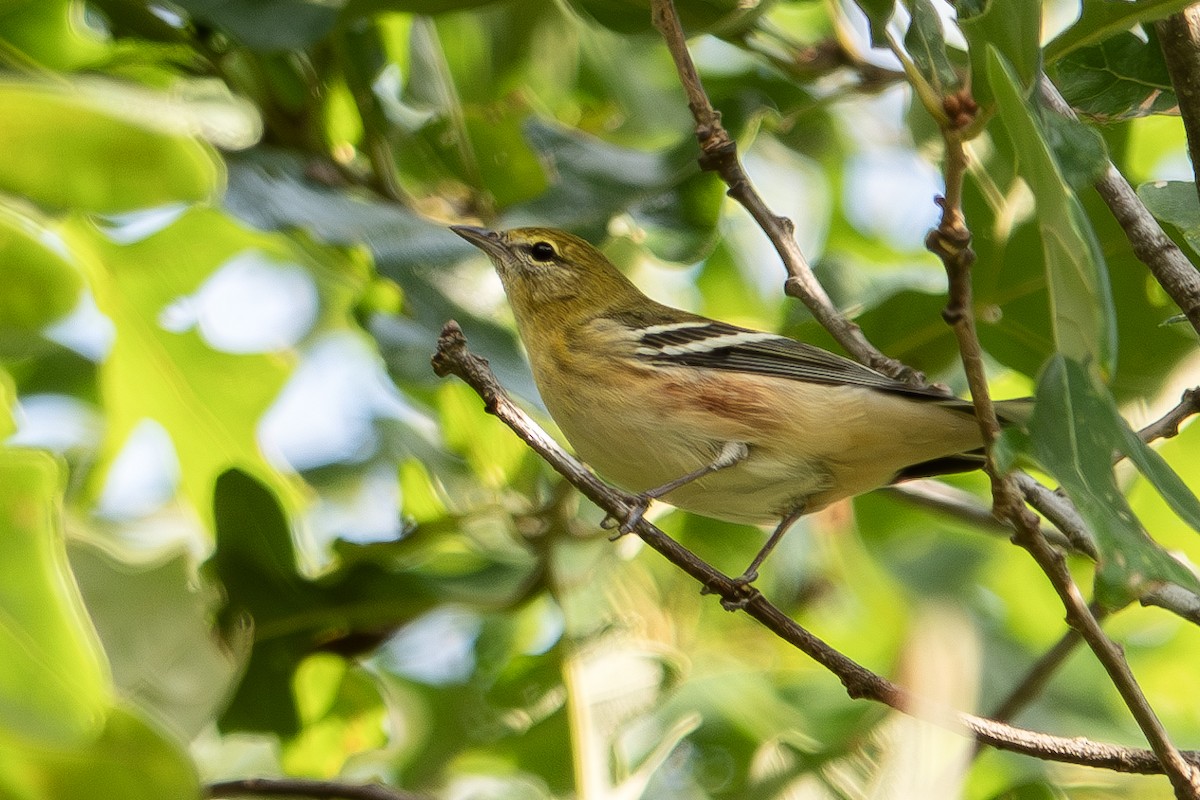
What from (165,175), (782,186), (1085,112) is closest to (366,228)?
(165,175)

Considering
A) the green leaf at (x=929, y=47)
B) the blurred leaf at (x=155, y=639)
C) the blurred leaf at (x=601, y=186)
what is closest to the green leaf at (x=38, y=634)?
the blurred leaf at (x=155, y=639)

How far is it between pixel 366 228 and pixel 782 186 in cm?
217

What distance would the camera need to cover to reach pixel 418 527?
374 centimetres

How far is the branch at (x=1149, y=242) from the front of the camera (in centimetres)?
252

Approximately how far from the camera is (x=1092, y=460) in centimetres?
189

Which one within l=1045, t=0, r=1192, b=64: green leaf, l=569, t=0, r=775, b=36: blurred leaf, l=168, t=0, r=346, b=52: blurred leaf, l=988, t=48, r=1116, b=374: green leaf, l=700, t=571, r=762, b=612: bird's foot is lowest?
l=700, t=571, r=762, b=612: bird's foot

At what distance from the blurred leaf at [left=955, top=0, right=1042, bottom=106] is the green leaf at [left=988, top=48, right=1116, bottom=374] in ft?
0.53

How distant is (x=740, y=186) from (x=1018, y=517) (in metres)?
1.20

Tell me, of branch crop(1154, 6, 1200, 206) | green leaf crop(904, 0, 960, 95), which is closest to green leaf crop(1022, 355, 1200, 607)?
green leaf crop(904, 0, 960, 95)

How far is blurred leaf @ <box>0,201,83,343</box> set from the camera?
2.02m

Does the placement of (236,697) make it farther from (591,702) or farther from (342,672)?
(591,702)

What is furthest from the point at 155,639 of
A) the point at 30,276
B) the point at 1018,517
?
the point at 1018,517

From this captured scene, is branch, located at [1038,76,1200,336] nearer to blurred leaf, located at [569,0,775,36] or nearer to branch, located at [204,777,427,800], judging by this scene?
blurred leaf, located at [569,0,775,36]

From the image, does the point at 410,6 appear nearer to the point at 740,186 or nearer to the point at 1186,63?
the point at 740,186
